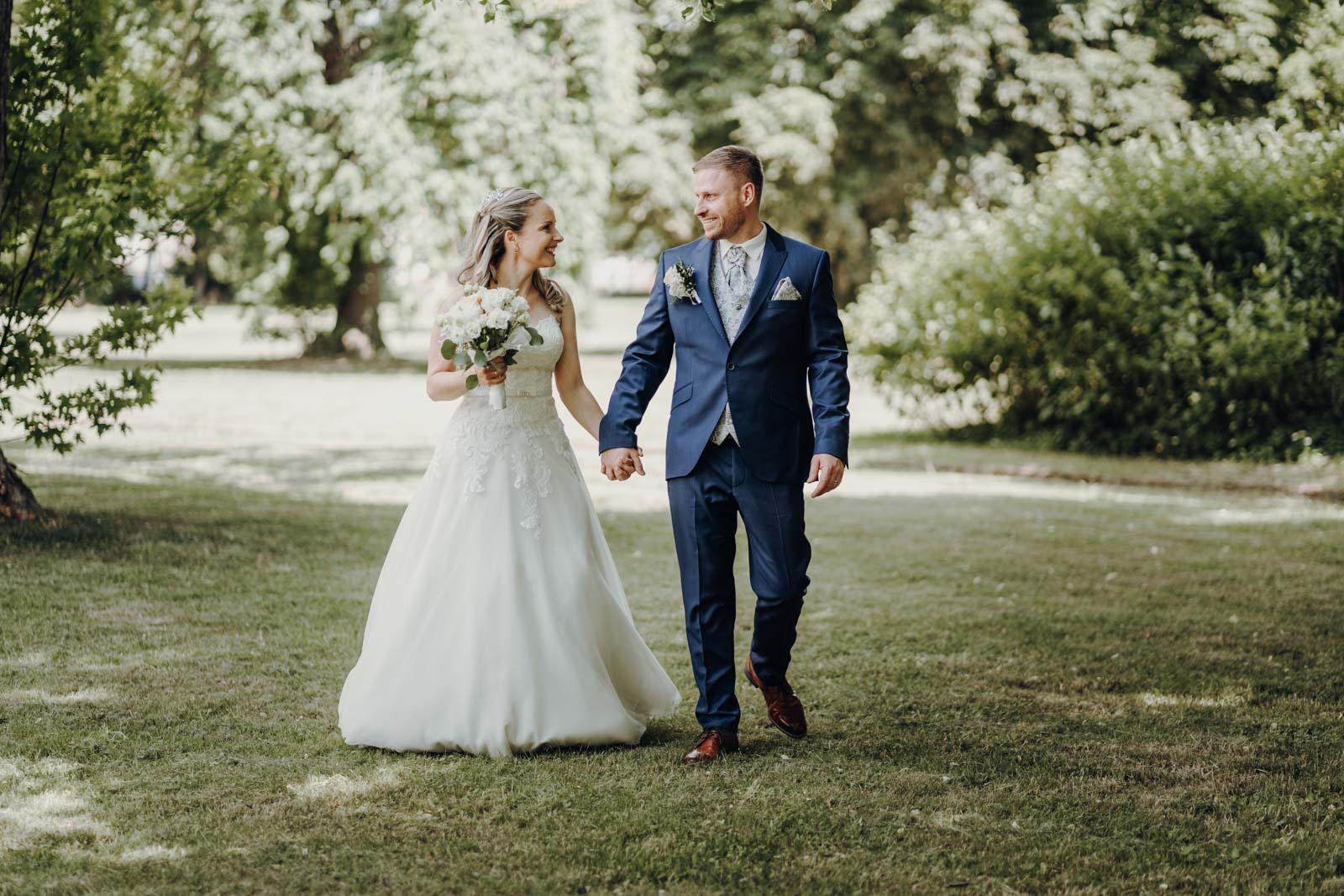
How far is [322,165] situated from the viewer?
24.5m

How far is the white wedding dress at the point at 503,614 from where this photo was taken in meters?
5.02

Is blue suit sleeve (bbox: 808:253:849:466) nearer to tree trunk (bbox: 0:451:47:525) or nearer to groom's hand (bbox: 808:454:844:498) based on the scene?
groom's hand (bbox: 808:454:844:498)

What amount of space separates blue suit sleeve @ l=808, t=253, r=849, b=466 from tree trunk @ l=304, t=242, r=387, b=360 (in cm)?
2511

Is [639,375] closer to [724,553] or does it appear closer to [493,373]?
[493,373]

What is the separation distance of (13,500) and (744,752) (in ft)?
19.9

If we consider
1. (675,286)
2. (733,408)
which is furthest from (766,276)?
(733,408)

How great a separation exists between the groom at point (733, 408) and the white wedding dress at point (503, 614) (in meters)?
0.35

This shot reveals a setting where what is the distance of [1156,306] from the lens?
53.3ft

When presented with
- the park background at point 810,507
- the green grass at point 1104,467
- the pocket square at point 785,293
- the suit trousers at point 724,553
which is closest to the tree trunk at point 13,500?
the park background at point 810,507

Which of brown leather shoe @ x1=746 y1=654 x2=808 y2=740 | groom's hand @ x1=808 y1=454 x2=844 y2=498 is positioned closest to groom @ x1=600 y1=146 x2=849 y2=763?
groom's hand @ x1=808 y1=454 x2=844 y2=498

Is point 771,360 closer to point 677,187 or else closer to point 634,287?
point 677,187

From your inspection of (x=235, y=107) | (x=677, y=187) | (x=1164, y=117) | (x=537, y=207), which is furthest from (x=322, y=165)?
(x=537, y=207)

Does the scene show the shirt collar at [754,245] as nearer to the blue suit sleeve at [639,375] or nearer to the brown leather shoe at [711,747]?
the blue suit sleeve at [639,375]

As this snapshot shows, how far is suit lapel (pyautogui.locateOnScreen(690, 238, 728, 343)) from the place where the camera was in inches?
197
